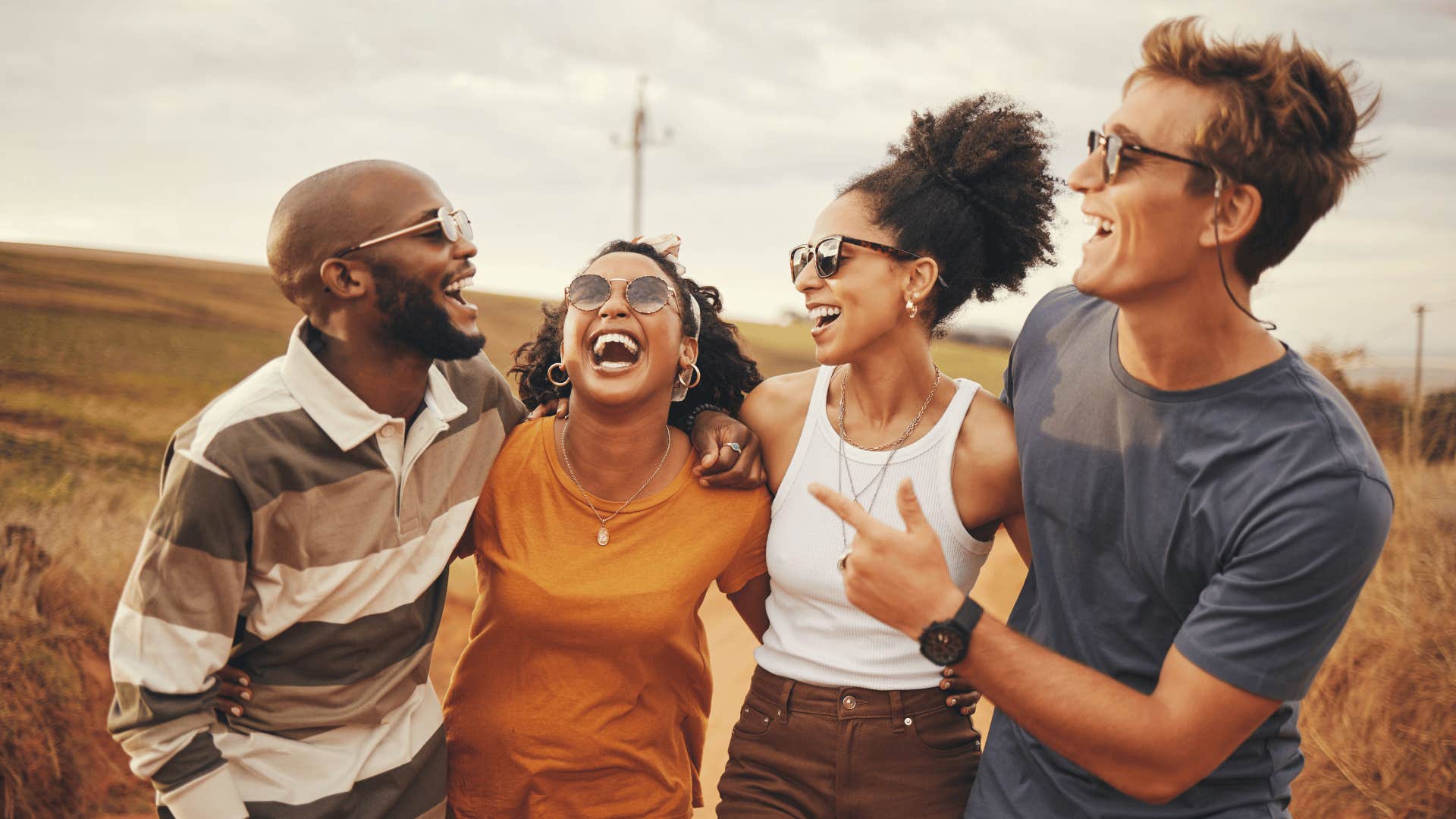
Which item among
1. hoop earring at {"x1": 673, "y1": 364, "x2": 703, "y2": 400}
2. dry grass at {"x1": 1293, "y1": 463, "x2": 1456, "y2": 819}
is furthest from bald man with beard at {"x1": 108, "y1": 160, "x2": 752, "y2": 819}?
dry grass at {"x1": 1293, "y1": 463, "x2": 1456, "y2": 819}

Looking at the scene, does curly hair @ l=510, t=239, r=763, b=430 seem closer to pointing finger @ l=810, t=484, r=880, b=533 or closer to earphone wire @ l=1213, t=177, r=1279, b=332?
pointing finger @ l=810, t=484, r=880, b=533

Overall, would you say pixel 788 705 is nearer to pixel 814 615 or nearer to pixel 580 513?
pixel 814 615

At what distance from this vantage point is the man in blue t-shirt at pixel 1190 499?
2277 millimetres

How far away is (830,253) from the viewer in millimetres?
3406

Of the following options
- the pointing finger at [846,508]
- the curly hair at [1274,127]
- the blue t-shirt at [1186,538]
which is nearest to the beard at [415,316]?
the pointing finger at [846,508]

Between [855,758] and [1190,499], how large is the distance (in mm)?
1206

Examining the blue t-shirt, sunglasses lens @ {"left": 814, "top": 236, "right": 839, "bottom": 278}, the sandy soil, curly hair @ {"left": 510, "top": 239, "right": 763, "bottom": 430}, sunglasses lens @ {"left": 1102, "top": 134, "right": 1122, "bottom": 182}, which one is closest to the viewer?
the blue t-shirt

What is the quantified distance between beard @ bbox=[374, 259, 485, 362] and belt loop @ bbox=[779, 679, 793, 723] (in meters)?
1.40

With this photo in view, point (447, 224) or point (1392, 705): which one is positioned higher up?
point (447, 224)

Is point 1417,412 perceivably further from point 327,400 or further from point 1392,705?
point 327,400

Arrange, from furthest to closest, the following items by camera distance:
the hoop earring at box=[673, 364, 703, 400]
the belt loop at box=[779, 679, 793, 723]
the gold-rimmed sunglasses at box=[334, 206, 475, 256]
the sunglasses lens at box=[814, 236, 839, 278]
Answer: the hoop earring at box=[673, 364, 703, 400]
the sunglasses lens at box=[814, 236, 839, 278]
the belt loop at box=[779, 679, 793, 723]
the gold-rimmed sunglasses at box=[334, 206, 475, 256]

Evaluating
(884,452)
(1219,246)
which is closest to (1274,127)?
(1219,246)

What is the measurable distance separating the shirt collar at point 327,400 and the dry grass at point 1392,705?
5.23 m

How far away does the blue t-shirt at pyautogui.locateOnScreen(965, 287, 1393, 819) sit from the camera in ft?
7.38
